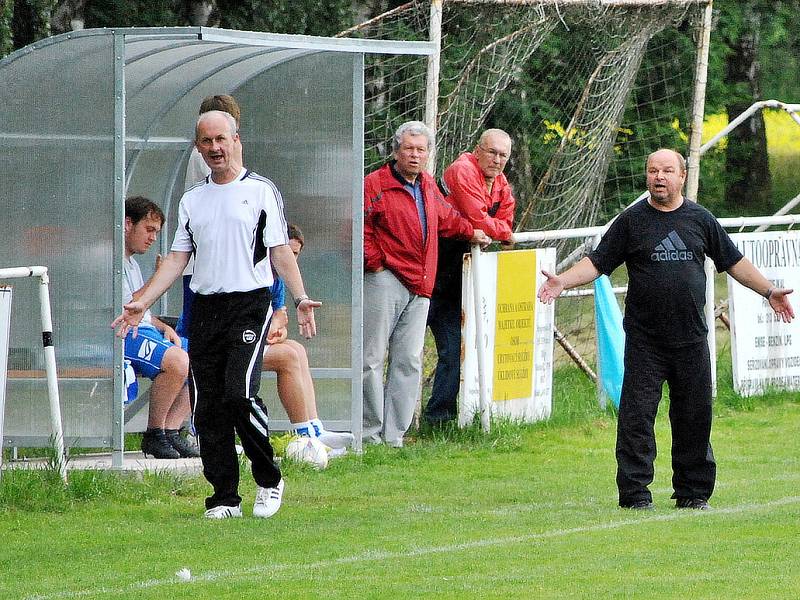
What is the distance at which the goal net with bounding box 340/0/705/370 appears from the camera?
13078mm

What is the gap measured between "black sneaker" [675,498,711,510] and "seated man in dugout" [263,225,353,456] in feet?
8.63

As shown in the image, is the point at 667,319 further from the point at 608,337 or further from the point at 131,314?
the point at 608,337

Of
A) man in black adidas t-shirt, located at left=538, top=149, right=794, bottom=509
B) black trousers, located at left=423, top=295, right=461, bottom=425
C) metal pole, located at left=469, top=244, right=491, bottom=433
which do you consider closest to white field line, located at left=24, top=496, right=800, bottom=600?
man in black adidas t-shirt, located at left=538, top=149, right=794, bottom=509

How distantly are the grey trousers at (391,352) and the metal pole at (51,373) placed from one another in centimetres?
264

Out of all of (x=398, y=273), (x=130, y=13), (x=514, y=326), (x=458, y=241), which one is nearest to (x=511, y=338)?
(x=514, y=326)

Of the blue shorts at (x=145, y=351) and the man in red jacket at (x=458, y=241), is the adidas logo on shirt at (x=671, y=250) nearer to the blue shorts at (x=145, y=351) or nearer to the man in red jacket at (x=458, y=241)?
the man in red jacket at (x=458, y=241)

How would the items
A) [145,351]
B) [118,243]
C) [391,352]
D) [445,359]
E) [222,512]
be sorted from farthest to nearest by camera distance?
1. [445,359]
2. [391,352]
3. [145,351]
4. [118,243]
5. [222,512]

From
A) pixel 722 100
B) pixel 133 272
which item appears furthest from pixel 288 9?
pixel 722 100

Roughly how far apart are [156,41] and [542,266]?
3762 mm

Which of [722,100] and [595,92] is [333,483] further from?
[722,100]

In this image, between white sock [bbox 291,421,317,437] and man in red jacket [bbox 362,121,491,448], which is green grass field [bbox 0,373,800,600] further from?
man in red jacket [bbox 362,121,491,448]

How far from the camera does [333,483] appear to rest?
32.4ft

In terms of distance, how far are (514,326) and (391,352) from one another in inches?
45.5

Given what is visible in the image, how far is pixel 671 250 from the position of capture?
28.4 feet
